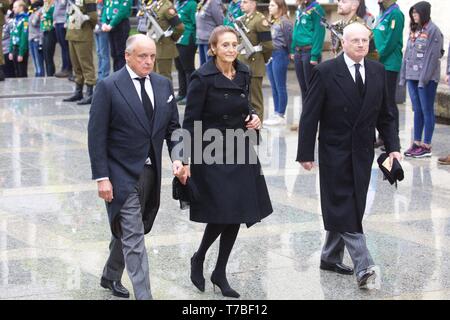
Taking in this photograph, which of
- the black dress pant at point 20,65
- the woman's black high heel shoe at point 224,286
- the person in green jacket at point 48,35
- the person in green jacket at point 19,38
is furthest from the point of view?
the black dress pant at point 20,65

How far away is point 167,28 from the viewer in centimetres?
1538

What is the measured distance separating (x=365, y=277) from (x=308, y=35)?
7317 mm

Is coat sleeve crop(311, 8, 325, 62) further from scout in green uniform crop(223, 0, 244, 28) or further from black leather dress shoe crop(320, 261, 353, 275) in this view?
black leather dress shoe crop(320, 261, 353, 275)

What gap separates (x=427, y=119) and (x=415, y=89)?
42 cm

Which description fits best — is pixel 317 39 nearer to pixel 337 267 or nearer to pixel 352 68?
pixel 352 68

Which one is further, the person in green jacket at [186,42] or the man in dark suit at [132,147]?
the person in green jacket at [186,42]

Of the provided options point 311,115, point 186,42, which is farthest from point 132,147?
point 186,42

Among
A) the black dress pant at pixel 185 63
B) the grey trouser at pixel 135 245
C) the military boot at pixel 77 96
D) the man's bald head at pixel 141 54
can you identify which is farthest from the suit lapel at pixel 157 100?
the military boot at pixel 77 96

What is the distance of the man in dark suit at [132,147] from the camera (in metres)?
6.08

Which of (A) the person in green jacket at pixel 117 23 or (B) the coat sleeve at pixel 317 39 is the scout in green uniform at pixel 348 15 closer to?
(B) the coat sleeve at pixel 317 39

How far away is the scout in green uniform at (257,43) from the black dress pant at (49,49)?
24.0 feet

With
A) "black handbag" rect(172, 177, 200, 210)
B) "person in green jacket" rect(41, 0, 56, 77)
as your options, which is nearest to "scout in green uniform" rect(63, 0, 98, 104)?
"person in green jacket" rect(41, 0, 56, 77)

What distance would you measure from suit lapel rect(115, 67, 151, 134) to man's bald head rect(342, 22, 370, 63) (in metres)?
1.53
